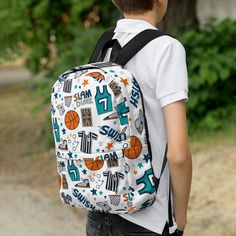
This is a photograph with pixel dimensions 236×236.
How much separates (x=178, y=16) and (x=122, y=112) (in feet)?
23.7

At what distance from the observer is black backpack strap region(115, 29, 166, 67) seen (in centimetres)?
194

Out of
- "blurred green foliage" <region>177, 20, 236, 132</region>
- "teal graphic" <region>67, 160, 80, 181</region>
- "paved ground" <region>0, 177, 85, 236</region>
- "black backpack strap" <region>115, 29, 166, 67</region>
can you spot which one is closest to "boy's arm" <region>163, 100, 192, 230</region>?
"black backpack strap" <region>115, 29, 166, 67</region>

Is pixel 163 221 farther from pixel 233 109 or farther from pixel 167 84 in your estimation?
pixel 233 109

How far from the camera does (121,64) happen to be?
1.98 m

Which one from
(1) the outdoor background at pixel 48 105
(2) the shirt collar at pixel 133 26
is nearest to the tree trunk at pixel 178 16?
(1) the outdoor background at pixel 48 105

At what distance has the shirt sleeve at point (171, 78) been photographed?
186 cm

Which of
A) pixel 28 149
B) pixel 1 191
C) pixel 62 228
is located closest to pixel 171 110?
pixel 62 228

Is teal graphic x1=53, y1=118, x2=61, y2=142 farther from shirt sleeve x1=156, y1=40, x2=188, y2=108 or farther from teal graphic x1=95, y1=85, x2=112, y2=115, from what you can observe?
shirt sleeve x1=156, y1=40, x2=188, y2=108

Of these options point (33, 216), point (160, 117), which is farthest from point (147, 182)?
point (33, 216)

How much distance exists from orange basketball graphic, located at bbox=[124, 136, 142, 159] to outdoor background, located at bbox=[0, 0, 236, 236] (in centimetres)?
290

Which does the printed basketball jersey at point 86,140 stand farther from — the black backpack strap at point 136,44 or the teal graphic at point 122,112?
the black backpack strap at point 136,44

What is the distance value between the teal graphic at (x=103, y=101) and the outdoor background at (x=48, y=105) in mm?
2987

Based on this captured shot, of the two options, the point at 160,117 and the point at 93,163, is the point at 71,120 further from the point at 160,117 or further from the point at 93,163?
the point at 160,117

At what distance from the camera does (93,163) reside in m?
1.96
